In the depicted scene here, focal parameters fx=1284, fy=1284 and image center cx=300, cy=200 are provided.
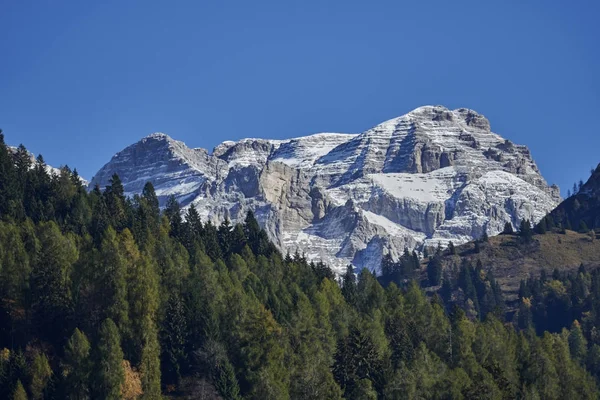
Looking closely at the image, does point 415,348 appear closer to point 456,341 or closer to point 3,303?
point 456,341

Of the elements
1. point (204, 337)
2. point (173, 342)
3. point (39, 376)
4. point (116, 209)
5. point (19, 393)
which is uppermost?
point (116, 209)

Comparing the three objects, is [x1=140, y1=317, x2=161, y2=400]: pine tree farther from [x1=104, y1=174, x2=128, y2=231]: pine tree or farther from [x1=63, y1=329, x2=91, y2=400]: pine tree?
[x1=104, y1=174, x2=128, y2=231]: pine tree

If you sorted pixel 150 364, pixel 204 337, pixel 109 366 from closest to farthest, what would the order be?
pixel 109 366 → pixel 150 364 → pixel 204 337

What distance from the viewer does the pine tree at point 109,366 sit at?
110125mm

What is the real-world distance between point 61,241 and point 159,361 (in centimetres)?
2030

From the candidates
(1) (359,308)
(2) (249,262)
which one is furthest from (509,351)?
(2) (249,262)

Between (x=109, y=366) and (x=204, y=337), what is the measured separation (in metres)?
16.2

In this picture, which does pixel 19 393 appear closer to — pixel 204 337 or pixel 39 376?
pixel 39 376

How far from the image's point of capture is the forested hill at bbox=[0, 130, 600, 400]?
380 ft

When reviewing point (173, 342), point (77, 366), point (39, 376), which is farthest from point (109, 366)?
point (173, 342)

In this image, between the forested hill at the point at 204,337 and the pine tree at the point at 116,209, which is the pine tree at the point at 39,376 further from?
the pine tree at the point at 116,209

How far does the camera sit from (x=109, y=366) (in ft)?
365

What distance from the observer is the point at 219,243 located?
583 ft

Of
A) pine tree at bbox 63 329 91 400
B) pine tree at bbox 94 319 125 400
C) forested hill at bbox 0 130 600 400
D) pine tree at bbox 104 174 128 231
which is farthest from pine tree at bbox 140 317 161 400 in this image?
pine tree at bbox 104 174 128 231
